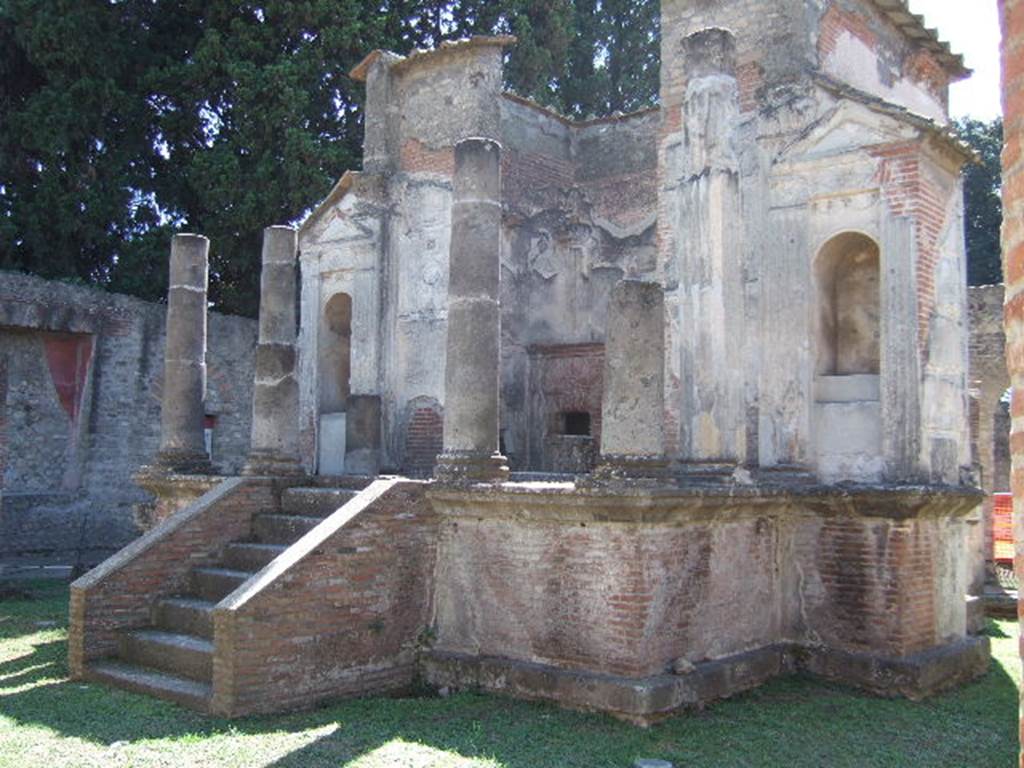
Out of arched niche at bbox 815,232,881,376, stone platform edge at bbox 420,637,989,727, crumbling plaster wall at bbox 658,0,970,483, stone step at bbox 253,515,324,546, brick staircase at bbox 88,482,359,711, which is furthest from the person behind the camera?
arched niche at bbox 815,232,881,376

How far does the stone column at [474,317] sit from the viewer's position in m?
9.19

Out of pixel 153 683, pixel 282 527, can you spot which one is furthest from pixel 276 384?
pixel 153 683

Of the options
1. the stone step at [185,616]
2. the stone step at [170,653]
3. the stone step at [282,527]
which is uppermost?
the stone step at [282,527]

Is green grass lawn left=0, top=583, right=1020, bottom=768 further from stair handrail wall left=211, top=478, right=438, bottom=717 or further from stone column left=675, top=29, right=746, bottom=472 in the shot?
stone column left=675, top=29, right=746, bottom=472

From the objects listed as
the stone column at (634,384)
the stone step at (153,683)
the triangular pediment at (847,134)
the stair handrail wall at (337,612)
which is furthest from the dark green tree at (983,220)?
the stone step at (153,683)

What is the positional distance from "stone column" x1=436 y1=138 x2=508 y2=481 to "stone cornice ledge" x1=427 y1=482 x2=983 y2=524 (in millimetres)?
493

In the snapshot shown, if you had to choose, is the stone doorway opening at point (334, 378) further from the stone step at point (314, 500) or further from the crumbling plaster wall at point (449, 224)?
the stone step at point (314, 500)

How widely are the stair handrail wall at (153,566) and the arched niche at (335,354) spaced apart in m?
4.79

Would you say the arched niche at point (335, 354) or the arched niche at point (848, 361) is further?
the arched niche at point (335, 354)

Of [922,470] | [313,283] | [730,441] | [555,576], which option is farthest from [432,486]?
[313,283]

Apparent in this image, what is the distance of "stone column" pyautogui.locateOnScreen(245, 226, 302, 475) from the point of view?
35.5ft

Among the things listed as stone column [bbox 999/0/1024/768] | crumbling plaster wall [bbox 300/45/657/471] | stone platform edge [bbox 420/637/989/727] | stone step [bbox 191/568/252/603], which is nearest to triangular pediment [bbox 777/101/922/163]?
crumbling plaster wall [bbox 300/45/657/471]

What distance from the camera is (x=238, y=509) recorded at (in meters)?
10.2

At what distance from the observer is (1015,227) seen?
2.27 metres
